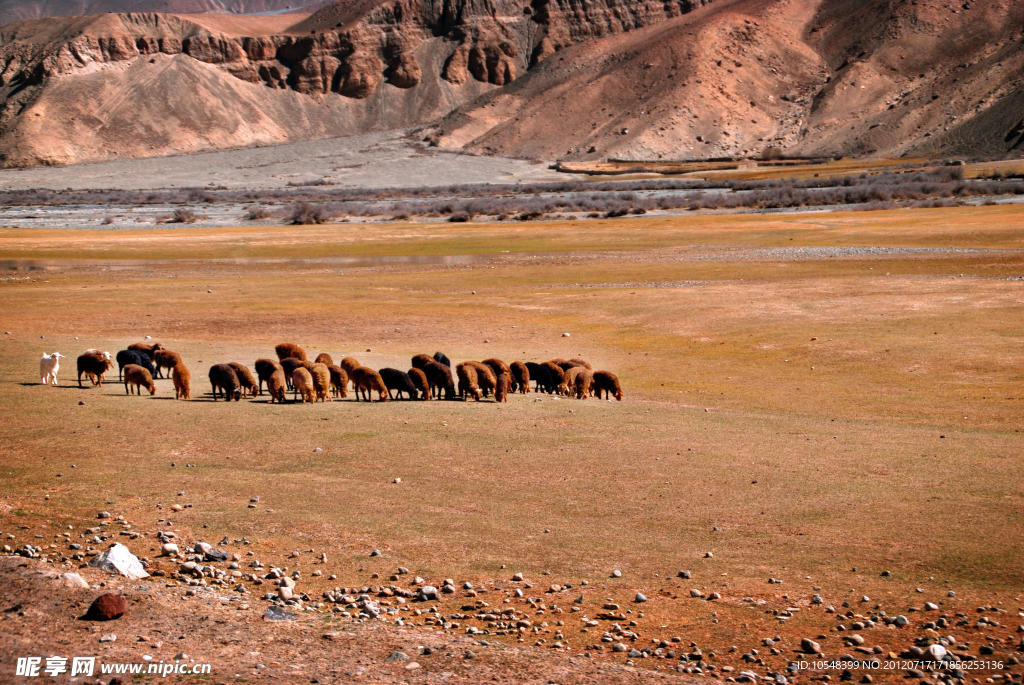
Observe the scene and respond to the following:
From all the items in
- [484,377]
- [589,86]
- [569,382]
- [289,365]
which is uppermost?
[589,86]

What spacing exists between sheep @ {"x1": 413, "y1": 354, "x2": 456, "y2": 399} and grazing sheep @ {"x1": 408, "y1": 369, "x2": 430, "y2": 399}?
0.56 feet

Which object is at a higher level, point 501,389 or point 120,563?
point 501,389

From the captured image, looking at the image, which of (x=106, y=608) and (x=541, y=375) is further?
(x=541, y=375)

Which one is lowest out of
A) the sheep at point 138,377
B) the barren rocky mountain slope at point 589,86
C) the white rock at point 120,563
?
the white rock at point 120,563

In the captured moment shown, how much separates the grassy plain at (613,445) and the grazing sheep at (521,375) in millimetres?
447

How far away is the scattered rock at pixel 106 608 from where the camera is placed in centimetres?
692

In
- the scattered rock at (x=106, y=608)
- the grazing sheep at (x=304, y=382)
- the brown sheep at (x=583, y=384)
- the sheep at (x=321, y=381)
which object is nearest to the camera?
the scattered rock at (x=106, y=608)

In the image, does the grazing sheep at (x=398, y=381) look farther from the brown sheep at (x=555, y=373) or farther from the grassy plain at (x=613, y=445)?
the brown sheep at (x=555, y=373)

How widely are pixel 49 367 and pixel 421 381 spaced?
6.22 metres

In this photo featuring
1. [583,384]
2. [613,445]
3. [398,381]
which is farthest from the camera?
[583,384]

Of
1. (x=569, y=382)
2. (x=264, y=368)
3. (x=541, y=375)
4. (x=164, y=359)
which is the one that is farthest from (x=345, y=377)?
(x=569, y=382)

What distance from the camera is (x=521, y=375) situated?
17922 millimetres

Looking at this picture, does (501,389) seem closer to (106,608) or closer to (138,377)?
(138,377)

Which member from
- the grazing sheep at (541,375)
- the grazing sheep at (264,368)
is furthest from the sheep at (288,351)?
the grazing sheep at (541,375)
